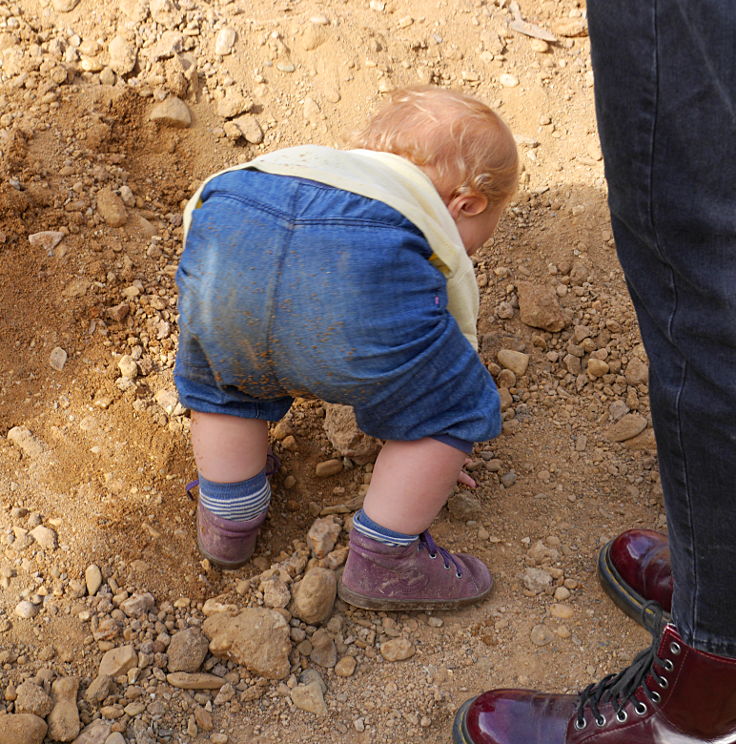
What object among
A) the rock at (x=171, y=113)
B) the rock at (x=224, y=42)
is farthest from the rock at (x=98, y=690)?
the rock at (x=224, y=42)

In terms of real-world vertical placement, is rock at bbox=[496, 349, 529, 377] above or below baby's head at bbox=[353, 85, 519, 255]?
below

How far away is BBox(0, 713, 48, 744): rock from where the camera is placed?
1461 mm

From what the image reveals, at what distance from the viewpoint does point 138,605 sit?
5.65 feet

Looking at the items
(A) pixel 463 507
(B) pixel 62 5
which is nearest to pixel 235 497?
(A) pixel 463 507

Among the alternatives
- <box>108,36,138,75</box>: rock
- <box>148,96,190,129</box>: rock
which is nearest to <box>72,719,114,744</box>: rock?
<box>148,96,190,129</box>: rock

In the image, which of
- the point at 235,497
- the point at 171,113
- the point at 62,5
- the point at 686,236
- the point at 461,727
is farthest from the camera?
the point at 62,5

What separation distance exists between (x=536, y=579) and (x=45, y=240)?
1.45 meters

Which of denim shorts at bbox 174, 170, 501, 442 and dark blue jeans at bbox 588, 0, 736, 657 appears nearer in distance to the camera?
dark blue jeans at bbox 588, 0, 736, 657

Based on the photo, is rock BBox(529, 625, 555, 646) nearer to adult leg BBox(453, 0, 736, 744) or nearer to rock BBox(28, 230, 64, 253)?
adult leg BBox(453, 0, 736, 744)

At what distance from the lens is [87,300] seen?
2174mm

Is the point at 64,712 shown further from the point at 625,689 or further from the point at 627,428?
the point at 627,428

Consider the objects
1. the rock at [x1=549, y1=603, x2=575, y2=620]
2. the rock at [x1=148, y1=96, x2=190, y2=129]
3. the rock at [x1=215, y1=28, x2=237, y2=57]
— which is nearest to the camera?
the rock at [x1=549, y1=603, x2=575, y2=620]

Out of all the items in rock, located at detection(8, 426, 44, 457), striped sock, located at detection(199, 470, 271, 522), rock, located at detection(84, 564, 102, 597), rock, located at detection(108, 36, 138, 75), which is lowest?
rock, located at detection(84, 564, 102, 597)

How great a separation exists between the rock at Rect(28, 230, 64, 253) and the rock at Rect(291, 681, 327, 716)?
127 centimetres
